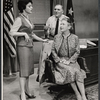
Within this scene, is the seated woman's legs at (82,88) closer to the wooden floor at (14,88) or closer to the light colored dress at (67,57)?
the light colored dress at (67,57)

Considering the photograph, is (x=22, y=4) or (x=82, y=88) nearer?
(x=22, y=4)

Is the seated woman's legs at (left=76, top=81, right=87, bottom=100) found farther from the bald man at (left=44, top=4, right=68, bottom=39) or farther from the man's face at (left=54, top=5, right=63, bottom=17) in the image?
the man's face at (left=54, top=5, right=63, bottom=17)

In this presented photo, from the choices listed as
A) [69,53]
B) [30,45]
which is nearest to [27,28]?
[30,45]

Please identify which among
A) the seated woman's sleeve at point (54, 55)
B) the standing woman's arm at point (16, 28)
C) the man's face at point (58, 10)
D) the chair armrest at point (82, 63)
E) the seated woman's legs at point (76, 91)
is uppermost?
the man's face at point (58, 10)

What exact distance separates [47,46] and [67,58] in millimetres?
215

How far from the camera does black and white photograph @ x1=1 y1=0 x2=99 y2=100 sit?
2145 mm

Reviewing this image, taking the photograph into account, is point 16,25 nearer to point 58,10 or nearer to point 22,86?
point 58,10

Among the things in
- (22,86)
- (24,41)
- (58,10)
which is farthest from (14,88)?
(58,10)

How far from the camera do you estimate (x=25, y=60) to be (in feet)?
7.17

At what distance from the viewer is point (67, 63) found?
7.36ft

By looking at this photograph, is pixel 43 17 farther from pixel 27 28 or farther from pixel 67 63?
pixel 67 63

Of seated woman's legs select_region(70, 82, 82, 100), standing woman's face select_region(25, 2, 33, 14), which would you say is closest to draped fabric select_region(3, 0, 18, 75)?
standing woman's face select_region(25, 2, 33, 14)

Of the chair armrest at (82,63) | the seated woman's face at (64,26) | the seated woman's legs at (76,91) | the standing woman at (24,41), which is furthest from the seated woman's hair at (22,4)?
the seated woman's legs at (76,91)

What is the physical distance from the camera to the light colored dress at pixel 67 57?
2225 millimetres
